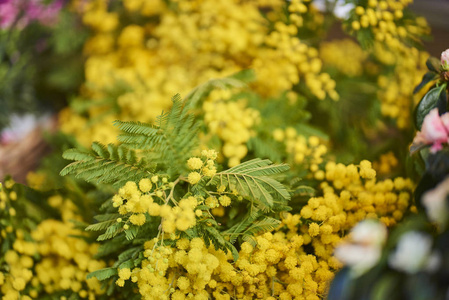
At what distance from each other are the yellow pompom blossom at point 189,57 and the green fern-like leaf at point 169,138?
0.25 meters

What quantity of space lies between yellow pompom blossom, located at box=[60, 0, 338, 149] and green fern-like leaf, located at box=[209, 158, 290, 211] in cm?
26

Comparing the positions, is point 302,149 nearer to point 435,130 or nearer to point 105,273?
point 435,130

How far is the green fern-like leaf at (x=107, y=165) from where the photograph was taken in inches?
21.9

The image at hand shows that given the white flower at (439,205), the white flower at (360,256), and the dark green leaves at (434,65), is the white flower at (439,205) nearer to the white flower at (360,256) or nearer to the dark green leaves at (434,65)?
the white flower at (360,256)

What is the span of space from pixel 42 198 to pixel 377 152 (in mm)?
846

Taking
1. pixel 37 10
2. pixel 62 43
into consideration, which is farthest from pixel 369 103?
pixel 37 10

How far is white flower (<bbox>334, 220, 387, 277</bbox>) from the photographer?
1.18 feet

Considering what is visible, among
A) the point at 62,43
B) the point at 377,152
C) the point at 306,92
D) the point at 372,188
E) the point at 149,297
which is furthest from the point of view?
the point at 62,43

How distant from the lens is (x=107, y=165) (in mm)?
568

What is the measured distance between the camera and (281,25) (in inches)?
35.0

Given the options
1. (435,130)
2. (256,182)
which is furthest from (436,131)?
(256,182)

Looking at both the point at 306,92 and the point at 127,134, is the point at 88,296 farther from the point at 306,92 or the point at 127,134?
the point at 306,92

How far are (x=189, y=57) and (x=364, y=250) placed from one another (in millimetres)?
891

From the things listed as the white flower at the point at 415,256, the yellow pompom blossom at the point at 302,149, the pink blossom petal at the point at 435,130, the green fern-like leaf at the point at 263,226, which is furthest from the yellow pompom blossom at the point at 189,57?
the white flower at the point at 415,256
